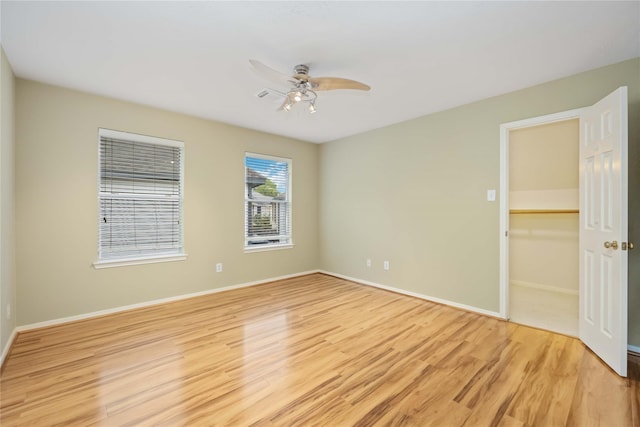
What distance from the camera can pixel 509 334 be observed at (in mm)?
2779

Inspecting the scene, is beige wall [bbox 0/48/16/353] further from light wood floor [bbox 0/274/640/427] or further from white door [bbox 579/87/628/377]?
white door [bbox 579/87/628/377]

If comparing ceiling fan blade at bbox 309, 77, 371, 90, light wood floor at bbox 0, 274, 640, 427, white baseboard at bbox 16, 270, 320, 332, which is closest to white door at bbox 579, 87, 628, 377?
light wood floor at bbox 0, 274, 640, 427

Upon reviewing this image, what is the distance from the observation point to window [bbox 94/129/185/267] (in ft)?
11.0

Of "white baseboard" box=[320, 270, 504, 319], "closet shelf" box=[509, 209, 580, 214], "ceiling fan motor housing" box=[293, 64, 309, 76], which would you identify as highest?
"ceiling fan motor housing" box=[293, 64, 309, 76]

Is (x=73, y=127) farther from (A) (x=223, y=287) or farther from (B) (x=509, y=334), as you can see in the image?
(B) (x=509, y=334)

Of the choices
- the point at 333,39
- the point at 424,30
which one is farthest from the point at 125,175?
the point at 424,30

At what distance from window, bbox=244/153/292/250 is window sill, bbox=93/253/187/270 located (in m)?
1.08

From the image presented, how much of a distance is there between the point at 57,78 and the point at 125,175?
1.14m

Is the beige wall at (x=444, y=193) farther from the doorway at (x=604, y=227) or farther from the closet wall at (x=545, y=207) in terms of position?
the closet wall at (x=545, y=207)

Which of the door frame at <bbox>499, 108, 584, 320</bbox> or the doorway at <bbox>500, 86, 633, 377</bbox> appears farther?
the door frame at <bbox>499, 108, 584, 320</bbox>

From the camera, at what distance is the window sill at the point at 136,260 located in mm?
3268

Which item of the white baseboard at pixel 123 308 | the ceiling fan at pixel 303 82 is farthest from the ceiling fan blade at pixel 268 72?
the white baseboard at pixel 123 308

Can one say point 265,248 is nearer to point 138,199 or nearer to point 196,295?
point 196,295

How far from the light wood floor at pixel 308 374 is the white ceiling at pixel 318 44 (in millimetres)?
2594
